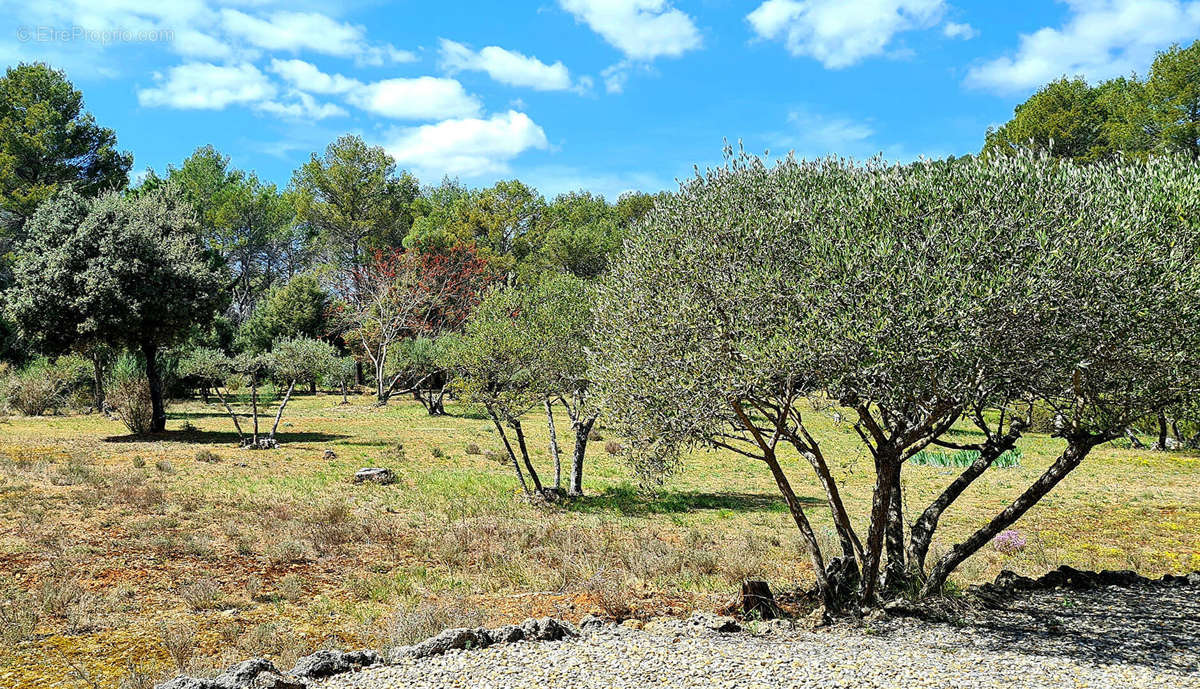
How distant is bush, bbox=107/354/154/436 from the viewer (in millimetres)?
27609

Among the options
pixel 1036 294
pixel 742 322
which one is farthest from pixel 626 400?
pixel 1036 294

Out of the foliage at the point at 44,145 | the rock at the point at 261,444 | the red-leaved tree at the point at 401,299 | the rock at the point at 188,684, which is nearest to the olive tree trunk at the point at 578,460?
the rock at the point at 188,684

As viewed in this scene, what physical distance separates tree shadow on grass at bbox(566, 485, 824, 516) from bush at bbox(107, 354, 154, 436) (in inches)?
737

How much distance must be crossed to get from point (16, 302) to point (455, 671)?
28181mm

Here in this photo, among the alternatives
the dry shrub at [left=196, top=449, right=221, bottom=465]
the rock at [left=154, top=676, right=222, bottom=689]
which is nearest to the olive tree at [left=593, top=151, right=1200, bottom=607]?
the rock at [left=154, top=676, right=222, bottom=689]

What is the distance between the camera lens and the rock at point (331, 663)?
22.5ft

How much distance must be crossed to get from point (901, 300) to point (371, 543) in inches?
395

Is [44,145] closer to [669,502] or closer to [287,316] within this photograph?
[287,316]

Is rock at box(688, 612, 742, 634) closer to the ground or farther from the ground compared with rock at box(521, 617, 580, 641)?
closer to the ground

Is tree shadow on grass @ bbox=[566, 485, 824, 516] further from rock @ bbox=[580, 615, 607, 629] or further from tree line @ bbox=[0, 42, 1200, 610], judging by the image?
rock @ bbox=[580, 615, 607, 629]

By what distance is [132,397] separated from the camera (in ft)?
92.1

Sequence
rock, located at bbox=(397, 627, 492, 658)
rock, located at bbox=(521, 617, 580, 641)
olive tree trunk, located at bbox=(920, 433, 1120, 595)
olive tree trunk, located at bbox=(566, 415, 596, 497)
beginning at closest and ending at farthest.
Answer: rock, located at bbox=(397, 627, 492, 658) < rock, located at bbox=(521, 617, 580, 641) < olive tree trunk, located at bbox=(920, 433, 1120, 595) < olive tree trunk, located at bbox=(566, 415, 596, 497)

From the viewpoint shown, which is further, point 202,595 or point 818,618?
point 202,595

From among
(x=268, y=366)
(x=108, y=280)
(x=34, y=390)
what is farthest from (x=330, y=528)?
(x=34, y=390)
